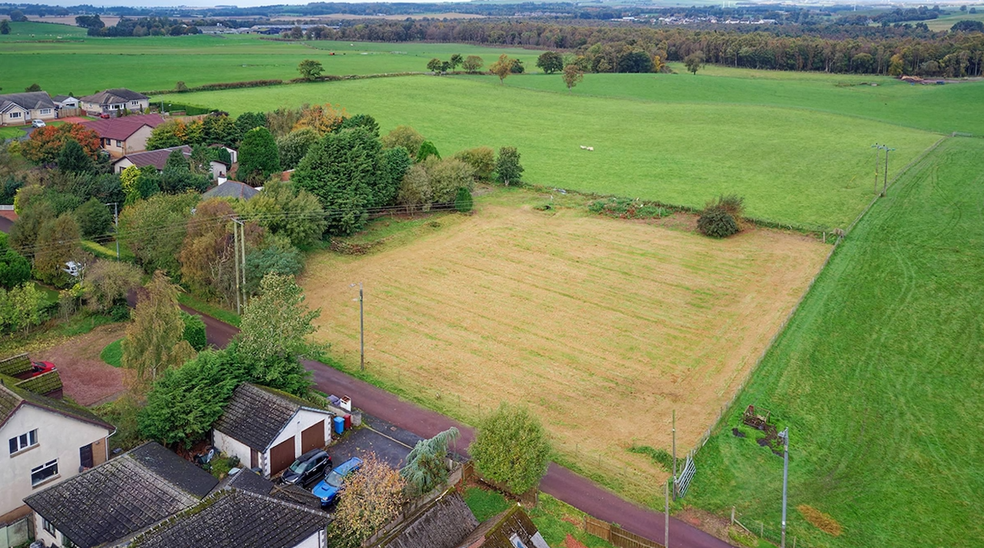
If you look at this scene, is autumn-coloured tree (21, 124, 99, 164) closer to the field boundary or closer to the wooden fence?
the field boundary

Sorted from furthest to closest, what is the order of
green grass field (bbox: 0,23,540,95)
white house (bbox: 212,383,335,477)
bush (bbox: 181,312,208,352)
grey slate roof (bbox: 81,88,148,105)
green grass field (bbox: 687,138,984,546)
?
green grass field (bbox: 0,23,540,95) → grey slate roof (bbox: 81,88,148,105) → bush (bbox: 181,312,208,352) → white house (bbox: 212,383,335,477) → green grass field (bbox: 687,138,984,546)

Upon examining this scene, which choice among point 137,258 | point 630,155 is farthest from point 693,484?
point 630,155

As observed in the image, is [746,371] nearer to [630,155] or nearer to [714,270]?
[714,270]

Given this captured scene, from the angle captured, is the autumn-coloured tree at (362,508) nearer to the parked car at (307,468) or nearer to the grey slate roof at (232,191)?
the parked car at (307,468)

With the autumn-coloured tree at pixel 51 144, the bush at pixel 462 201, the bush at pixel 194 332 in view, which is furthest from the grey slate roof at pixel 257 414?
the autumn-coloured tree at pixel 51 144

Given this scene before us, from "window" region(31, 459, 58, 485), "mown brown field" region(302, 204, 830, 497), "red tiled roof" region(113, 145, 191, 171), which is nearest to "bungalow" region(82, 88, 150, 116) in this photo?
"red tiled roof" region(113, 145, 191, 171)

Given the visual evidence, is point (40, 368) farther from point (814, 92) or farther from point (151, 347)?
point (814, 92)
